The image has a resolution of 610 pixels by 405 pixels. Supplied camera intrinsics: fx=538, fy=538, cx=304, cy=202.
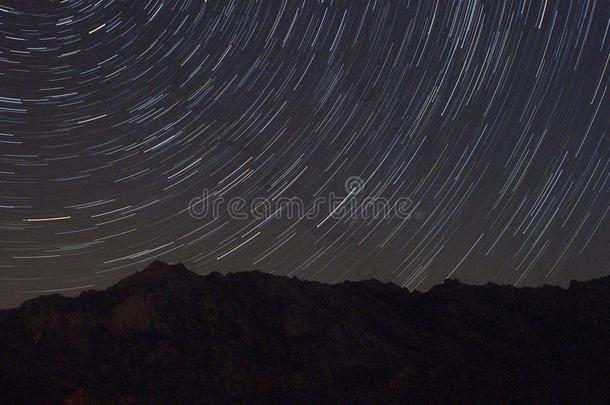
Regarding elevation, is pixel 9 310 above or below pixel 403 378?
above

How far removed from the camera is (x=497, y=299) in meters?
24.7

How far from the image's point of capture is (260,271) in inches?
931

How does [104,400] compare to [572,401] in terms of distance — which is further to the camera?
[572,401]

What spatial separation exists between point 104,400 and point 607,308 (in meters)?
20.5

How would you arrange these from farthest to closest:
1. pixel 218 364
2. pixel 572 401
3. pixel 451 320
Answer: pixel 451 320 < pixel 218 364 < pixel 572 401

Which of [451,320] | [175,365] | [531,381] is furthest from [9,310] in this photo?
[531,381]

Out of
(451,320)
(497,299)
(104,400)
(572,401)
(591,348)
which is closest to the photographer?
(104,400)

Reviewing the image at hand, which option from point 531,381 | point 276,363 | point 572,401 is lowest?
point 572,401

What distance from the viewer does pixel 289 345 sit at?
1889 cm

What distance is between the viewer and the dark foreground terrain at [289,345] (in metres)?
16.0

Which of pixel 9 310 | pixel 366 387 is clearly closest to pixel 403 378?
pixel 366 387

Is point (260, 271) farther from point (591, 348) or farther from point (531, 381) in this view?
point (591, 348)

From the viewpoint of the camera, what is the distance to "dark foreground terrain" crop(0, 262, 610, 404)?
16.0 m

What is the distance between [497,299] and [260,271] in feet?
35.8
